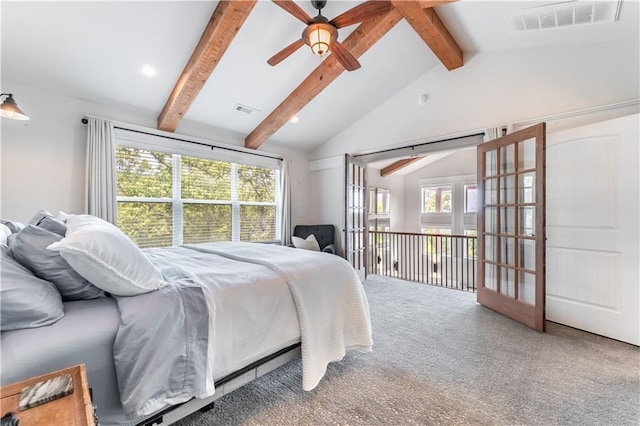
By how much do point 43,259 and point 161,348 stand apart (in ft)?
2.04

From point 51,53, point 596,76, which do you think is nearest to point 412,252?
point 596,76

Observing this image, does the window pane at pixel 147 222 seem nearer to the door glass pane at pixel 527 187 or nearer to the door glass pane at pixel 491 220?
the door glass pane at pixel 491 220

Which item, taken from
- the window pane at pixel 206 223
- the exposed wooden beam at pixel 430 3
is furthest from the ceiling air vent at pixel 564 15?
the window pane at pixel 206 223

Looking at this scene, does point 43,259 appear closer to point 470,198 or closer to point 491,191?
point 491,191

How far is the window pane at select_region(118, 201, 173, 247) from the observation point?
3379 millimetres

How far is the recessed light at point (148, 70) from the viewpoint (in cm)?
283

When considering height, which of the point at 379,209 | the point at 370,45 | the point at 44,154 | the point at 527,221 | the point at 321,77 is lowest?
the point at 527,221

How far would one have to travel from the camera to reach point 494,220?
3223mm

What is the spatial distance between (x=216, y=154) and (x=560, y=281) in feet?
15.1

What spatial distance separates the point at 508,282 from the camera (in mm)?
3004

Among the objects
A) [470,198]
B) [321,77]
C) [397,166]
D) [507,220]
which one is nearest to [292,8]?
[321,77]

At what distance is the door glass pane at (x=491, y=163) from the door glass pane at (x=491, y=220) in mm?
438

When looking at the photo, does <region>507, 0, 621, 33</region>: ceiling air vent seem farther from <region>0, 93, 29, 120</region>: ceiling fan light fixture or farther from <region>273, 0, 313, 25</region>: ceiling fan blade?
<region>0, 93, 29, 120</region>: ceiling fan light fixture

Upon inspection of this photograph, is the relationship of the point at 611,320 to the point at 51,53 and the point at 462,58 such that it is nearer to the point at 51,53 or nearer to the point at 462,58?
the point at 462,58
